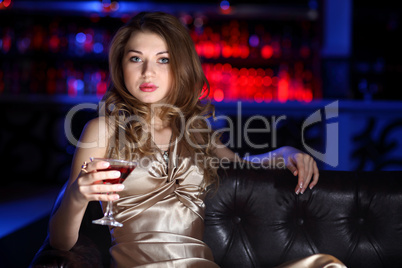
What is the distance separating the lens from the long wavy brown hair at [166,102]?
1755 mm

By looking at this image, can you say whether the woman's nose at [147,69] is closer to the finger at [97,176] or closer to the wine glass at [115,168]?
the wine glass at [115,168]

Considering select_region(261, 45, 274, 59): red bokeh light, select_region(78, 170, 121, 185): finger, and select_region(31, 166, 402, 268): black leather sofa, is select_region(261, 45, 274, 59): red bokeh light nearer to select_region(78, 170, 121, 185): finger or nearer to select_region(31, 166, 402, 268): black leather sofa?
select_region(31, 166, 402, 268): black leather sofa

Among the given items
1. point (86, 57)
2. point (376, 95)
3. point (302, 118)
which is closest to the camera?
point (302, 118)

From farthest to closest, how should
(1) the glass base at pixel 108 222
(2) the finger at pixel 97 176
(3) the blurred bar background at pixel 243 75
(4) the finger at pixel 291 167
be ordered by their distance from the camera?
1. (3) the blurred bar background at pixel 243 75
2. (4) the finger at pixel 291 167
3. (1) the glass base at pixel 108 222
4. (2) the finger at pixel 97 176

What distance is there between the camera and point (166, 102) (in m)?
1.92

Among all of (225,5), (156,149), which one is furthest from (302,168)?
(225,5)

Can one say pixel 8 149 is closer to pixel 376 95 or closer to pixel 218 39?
pixel 218 39

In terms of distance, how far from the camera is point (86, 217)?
187 cm

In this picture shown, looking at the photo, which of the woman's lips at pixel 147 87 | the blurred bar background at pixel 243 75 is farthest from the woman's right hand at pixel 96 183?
the blurred bar background at pixel 243 75

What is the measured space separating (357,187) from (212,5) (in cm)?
439

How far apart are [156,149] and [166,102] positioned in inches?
9.7

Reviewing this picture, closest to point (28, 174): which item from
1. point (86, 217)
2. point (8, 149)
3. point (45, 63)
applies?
point (8, 149)

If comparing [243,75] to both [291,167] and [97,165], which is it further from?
[97,165]

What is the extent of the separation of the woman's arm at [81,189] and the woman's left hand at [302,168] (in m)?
0.79
